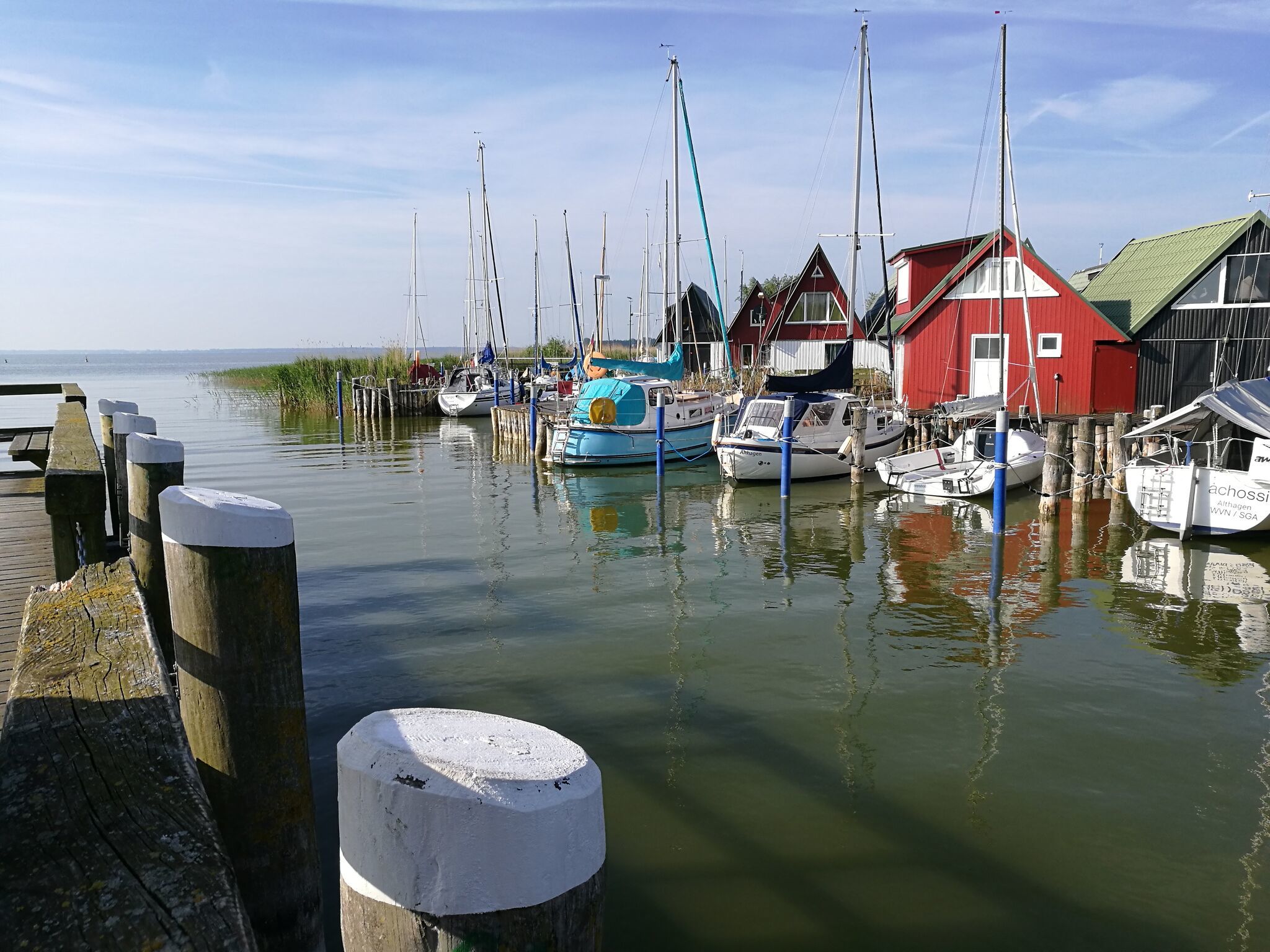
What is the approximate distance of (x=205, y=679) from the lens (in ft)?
9.89

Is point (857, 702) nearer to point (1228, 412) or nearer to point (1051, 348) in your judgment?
point (1228, 412)

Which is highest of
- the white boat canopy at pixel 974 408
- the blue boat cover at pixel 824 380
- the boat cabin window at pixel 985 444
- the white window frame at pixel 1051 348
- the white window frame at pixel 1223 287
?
the white window frame at pixel 1223 287

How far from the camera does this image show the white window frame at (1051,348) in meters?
27.6

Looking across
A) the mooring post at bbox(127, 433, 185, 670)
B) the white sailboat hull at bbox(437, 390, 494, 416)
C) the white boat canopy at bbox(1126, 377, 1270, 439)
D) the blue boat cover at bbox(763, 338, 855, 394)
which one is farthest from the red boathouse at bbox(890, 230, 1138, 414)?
the mooring post at bbox(127, 433, 185, 670)

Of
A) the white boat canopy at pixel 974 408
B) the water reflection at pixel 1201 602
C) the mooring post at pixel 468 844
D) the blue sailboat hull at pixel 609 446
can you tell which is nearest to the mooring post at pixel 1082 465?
the water reflection at pixel 1201 602

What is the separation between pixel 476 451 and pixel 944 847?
83.2ft

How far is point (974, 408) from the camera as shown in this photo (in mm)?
22781

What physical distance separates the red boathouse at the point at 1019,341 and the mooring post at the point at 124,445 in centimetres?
2308

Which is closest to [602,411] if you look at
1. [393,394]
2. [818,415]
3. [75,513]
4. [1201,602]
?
[818,415]

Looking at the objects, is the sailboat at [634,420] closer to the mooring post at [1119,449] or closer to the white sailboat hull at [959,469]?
the white sailboat hull at [959,469]

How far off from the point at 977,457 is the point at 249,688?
64.6 feet

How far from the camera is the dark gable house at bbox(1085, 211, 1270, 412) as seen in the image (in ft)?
84.5

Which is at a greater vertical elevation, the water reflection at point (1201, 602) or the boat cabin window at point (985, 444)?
the boat cabin window at point (985, 444)

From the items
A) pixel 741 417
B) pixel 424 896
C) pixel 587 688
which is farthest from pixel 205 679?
pixel 741 417
